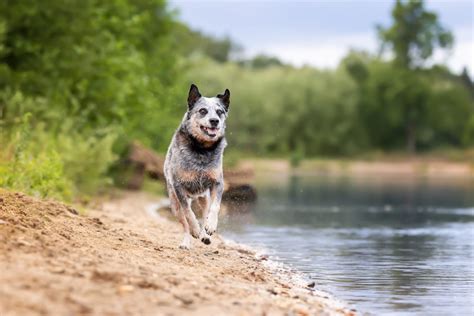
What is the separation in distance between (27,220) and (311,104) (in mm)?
77375

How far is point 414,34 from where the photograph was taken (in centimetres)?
8700

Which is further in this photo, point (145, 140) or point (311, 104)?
point (311, 104)

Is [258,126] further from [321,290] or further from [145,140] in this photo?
[321,290]

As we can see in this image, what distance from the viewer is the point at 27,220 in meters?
11.2

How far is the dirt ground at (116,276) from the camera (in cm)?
748

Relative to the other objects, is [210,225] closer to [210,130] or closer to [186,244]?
[186,244]

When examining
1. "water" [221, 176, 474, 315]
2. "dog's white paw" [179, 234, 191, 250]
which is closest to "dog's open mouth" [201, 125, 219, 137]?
"dog's white paw" [179, 234, 191, 250]

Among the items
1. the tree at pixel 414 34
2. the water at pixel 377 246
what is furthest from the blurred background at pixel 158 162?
the tree at pixel 414 34

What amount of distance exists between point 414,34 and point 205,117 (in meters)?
77.3

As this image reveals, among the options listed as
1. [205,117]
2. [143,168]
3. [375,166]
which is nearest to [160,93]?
[143,168]

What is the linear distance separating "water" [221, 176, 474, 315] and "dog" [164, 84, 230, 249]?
1708mm

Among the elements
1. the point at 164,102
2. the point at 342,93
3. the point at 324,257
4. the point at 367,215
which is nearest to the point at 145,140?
the point at 164,102

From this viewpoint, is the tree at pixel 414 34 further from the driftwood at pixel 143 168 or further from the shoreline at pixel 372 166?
the driftwood at pixel 143 168

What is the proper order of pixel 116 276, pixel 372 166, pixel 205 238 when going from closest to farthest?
pixel 116 276
pixel 205 238
pixel 372 166
